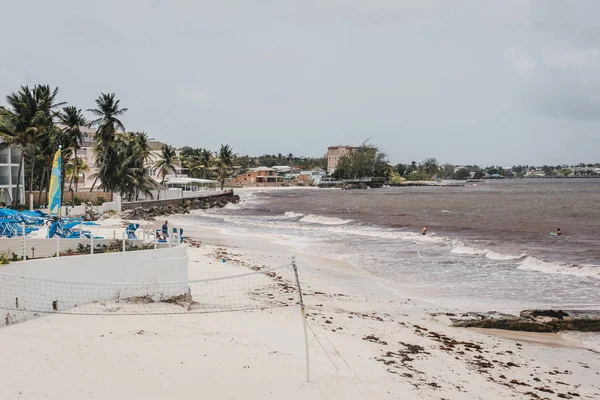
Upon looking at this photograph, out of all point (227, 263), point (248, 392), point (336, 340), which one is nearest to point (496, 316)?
point (336, 340)

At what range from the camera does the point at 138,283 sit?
40.0 ft

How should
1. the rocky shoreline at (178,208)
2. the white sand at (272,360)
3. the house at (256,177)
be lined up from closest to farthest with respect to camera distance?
the white sand at (272,360), the rocky shoreline at (178,208), the house at (256,177)

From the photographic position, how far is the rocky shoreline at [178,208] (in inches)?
1635

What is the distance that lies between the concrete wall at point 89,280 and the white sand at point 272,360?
1.73 feet

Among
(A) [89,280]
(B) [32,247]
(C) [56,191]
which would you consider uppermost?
(C) [56,191]

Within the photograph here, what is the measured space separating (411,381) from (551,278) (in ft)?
46.8

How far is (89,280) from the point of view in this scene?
38.0 ft

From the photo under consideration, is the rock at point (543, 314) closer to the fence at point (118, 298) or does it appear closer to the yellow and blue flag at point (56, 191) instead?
the fence at point (118, 298)

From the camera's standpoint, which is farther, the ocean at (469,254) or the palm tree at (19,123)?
the palm tree at (19,123)

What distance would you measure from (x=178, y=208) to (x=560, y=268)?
39.8m

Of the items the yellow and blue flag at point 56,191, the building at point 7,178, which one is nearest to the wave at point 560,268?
the yellow and blue flag at point 56,191

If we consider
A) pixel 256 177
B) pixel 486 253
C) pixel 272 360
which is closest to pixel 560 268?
pixel 486 253

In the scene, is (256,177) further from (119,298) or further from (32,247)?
(119,298)

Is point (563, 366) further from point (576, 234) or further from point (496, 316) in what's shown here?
point (576, 234)
